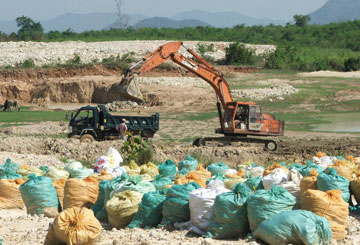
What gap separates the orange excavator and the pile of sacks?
10242 mm

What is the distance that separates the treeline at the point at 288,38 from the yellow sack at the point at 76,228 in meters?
47.6

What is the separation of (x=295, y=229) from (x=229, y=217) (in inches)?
40.1

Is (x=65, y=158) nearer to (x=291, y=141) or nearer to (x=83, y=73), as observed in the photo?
(x=291, y=141)

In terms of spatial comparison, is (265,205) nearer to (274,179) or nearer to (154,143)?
(274,179)

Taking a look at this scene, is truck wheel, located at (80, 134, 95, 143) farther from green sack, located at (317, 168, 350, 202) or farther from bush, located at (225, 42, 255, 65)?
bush, located at (225, 42, 255, 65)

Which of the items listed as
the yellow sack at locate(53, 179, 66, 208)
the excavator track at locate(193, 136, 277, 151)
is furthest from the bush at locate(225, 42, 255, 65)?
the yellow sack at locate(53, 179, 66, 208)

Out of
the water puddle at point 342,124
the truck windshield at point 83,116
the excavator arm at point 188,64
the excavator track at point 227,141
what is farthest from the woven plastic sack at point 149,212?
the water puddle at point 342,124

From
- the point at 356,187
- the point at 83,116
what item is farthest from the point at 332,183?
the point at 83,116

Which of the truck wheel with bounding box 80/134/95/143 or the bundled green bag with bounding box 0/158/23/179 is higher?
the bundled green bag with bounding box 0/158/23/179

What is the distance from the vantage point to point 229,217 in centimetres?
818

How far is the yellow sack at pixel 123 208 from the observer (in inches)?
356

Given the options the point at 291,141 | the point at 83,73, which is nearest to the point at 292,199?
the point at 291,141

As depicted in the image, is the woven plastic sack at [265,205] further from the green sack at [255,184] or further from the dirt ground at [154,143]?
the green sack at [255,184]

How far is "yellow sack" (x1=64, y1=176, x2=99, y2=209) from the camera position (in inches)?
399
